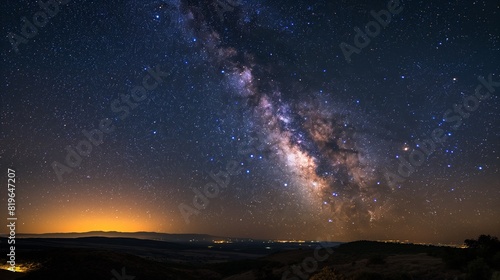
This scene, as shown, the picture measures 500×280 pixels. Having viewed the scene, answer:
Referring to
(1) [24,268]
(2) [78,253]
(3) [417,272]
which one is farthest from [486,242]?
(1) [24,268]

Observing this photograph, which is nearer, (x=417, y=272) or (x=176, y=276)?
(x=417, y=272)

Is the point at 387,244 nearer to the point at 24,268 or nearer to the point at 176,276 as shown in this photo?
the point at 176,276

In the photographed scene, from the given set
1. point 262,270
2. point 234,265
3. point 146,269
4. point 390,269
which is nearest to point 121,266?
point 146,269

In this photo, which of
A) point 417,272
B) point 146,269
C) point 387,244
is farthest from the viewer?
point 387,244

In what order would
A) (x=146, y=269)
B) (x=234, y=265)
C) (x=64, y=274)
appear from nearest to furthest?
(x=64, y=274)
(x=146, y=269)
(x=234, y=265)

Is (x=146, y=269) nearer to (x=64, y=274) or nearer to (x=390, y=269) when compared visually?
(x=64, y=274)

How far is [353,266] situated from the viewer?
23531 mm

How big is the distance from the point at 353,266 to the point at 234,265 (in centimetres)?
3027

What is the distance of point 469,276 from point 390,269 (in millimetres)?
6498

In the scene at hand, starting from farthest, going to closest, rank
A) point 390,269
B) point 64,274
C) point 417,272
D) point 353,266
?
point 64,274
point 353,266
point 390,269
point 417,272

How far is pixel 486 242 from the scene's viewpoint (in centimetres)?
1845

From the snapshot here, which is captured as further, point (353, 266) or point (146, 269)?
point (146, 269)

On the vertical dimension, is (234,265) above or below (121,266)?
below

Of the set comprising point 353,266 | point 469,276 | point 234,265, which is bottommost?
point 234,265
